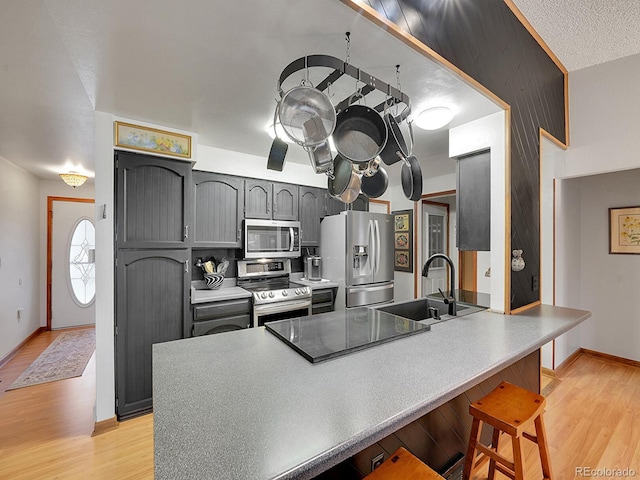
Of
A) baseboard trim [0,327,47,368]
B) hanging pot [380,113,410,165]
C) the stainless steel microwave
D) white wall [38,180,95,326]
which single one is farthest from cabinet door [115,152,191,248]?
white wall [38,180,95,326]

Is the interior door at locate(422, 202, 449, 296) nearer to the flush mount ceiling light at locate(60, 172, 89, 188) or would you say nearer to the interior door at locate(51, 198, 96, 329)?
the flush mount ceiling light at locate(60, 172, 89, 188)

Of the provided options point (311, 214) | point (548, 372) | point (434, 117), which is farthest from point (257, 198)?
point (548, 372)

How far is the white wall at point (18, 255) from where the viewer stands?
3.43 m

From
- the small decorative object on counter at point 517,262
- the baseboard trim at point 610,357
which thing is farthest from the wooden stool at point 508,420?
the baseboard trim at point 610,357

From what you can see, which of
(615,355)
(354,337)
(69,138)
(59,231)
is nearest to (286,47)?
(354,337)

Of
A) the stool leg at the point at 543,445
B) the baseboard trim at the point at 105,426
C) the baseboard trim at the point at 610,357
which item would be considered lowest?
the baseboard trim at the point at 105,426

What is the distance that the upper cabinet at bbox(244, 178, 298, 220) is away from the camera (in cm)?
324

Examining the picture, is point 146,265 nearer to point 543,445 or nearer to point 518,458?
point 518,458

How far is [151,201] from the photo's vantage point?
2.43m

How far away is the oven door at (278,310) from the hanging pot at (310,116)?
2009mm

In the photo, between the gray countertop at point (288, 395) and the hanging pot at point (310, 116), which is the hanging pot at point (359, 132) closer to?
the hanging pot at point (310, 116)

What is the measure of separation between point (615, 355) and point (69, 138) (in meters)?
6.47

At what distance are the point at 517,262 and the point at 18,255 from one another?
5.75 m

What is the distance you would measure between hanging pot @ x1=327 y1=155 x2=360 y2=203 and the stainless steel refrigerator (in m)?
1.80
